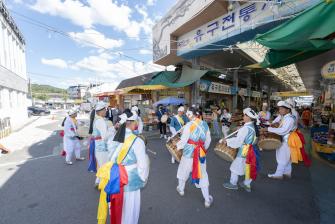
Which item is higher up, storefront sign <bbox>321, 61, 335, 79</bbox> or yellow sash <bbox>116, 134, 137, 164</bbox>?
storefront sign <bbox>321, 61, 335, 79</bbox>

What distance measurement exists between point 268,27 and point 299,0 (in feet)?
3.61

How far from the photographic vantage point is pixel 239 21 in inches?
273

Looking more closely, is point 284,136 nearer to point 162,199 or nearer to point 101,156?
point 162,199

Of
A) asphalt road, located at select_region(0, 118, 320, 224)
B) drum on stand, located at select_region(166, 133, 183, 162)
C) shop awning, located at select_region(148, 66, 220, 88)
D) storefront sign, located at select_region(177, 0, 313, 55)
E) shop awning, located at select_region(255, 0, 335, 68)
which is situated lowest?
asphalt road, located at select_region(0, 118, 320, 224)

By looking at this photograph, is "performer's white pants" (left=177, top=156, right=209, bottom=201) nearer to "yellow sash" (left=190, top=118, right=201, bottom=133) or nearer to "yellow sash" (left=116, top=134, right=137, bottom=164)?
"yellow sash" (left=190, top=118, right=201, bottom=133)

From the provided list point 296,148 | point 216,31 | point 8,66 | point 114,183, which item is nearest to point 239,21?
point 216,31

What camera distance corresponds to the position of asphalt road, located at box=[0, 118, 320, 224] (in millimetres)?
2748

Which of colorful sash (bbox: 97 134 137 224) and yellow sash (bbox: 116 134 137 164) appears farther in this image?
yellow sash (bbox: 116 134 137 164)

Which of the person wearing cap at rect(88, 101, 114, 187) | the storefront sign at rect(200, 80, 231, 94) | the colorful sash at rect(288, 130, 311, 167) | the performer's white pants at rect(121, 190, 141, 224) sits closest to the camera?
the performer's white pants at rect(121, 190, 141, 224)

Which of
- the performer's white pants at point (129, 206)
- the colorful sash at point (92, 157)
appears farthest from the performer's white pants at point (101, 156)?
the performer's white pants at point (129, 206)

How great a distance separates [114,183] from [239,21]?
767cm

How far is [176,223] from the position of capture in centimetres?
263

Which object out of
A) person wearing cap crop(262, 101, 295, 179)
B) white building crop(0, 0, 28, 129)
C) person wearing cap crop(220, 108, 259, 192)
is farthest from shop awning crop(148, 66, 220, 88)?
white building crop(0, 0, 28, 129)

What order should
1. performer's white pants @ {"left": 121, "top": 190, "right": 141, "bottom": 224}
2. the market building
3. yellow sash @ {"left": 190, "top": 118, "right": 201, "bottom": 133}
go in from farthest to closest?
the market building → yellow sash @ {"left": 190, "top": 118, "right": 201, "bottom": 133} → performer's white pants @ {"left": 121, "top": 190, "right": 141, "bottom": 224}
